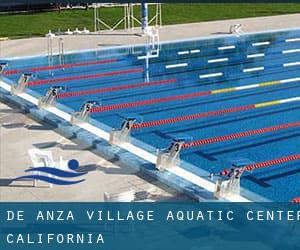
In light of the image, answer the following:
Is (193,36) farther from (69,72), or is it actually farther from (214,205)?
(214,205)

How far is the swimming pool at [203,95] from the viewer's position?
962 centimetres

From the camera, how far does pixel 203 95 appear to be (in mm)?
13438

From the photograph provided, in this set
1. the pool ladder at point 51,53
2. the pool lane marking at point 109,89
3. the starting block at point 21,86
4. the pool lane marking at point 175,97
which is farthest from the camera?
the pool ladder at point 51,53

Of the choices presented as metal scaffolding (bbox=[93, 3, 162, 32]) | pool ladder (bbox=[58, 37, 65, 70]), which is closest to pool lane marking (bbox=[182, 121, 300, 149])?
pool ladder (bbox=[58, 37, 65, 70])

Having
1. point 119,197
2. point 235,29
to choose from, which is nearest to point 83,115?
point 119,197

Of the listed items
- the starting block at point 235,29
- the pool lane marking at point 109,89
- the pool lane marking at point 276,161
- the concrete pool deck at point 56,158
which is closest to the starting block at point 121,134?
the concrete pool deck at point 56,158

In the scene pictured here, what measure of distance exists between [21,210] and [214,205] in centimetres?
250

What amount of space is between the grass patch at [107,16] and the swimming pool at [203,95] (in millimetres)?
4774

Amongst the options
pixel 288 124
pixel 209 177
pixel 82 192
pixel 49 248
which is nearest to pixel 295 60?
pixel 288 124

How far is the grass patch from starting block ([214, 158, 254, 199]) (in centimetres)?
1492

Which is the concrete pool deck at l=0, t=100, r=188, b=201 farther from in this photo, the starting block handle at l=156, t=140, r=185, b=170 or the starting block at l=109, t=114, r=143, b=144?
the starting block at l=109, t=114, r=143, b=144

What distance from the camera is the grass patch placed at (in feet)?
74.9

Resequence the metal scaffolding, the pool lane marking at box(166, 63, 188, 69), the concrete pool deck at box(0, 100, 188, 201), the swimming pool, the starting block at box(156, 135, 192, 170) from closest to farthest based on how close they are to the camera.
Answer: the concrete pool deck at box(0, 100, 188, 201), the starting block at box(156, 135, 192, 170), the swimming pool, the pool lane marking at box(166, 63, 188, 69), the metal scaffolding

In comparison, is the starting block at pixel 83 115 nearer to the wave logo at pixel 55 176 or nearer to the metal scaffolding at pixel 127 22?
the wave logo at pixel 55 176
